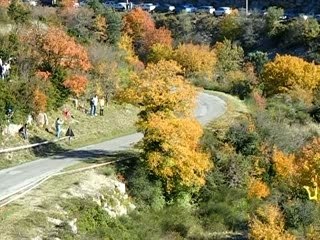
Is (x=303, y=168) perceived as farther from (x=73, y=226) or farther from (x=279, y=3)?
(x=279, y=3)

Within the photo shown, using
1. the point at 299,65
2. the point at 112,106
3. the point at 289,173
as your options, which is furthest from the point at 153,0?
the point at 289,173

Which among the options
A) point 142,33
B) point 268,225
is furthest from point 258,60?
point 268,225

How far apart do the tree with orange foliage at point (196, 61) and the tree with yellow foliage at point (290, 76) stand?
12881 millimetres

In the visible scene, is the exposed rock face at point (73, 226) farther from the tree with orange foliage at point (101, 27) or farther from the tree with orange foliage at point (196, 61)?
the tree with orange foliage at point (196, 61)

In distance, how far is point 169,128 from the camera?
32.8 m

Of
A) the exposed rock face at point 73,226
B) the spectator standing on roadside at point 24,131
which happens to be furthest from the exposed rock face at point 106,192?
the spectator standing on roadside at point 24,131

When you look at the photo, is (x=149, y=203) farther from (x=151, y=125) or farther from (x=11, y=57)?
(x=11, y=57)

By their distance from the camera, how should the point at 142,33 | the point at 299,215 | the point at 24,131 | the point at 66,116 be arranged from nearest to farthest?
the point at 299,215, the point at 24,131, the point at 66,116, the point at 142,33

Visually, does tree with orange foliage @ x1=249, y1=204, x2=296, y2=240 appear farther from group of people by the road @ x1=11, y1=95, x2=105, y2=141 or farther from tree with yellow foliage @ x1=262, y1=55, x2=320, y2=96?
tree with yellow foliage @ x1=262, y1=55, x2=320, y2=96

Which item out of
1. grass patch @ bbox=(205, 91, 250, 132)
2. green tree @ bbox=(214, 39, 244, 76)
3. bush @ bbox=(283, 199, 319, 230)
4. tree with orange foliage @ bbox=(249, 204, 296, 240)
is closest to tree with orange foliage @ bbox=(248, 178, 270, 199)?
tree with orange foliage @ bbox=(249, 204, 296, 240)

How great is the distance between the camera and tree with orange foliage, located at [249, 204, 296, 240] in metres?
30.5

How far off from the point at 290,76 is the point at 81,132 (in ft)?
90.1

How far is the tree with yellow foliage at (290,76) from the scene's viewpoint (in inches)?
2361

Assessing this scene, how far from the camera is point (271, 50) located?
304 feet
